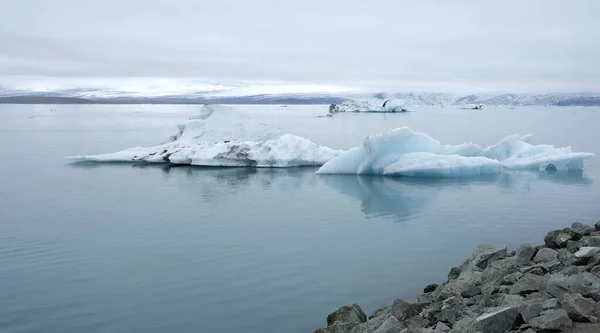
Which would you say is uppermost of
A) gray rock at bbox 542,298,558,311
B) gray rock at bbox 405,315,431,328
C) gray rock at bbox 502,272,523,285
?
gray rock at bbox 542,298,558,311

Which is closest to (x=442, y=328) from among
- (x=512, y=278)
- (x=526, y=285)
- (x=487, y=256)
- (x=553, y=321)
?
(x=553, y=321)

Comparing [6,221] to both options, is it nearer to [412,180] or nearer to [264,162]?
[264,162]

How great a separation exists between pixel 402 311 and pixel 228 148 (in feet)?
40.8

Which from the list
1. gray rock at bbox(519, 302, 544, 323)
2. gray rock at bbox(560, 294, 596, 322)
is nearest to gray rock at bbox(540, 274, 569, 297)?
gray rock at bbox(560, 294, 596, 322)

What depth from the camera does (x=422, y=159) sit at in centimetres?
1460

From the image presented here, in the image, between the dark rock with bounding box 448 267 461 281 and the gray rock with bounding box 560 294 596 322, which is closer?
the gray rock with bounding box 560 294 596 322

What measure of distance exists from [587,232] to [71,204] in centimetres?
919

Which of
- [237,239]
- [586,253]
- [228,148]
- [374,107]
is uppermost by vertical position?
[374,107]

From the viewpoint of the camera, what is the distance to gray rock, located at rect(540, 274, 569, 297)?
4.49 metres

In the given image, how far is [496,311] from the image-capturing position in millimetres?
4129

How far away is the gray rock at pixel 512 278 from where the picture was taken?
212 inches

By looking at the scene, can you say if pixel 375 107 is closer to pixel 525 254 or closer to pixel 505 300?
pixel 525 254

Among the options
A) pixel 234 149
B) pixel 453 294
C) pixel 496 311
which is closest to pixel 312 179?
pixel 234 149

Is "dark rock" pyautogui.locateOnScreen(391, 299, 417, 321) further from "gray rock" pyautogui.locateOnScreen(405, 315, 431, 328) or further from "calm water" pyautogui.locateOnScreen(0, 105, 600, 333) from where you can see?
"calm water" pyautogui.locateOnScreen(0, 105, 600, 333)
